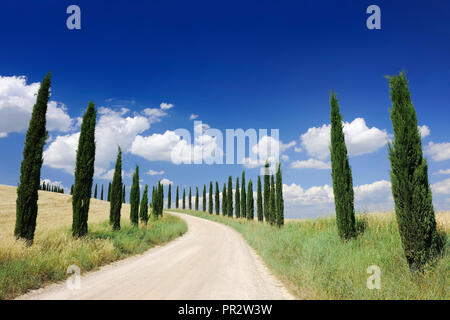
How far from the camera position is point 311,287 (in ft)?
18.1

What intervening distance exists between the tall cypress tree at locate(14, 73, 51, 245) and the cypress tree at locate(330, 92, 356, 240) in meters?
13.7

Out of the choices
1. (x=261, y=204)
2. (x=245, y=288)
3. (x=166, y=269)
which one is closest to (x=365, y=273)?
(x=245, y=288)

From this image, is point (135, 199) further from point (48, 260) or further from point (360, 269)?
point (360, 269)

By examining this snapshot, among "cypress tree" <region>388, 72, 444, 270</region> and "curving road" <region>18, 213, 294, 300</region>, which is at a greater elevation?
"cypress tree" <region>388, 72, 444, 270</region>

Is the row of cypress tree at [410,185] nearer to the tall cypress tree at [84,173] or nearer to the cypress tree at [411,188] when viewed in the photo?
the cypress tree at [411,188]

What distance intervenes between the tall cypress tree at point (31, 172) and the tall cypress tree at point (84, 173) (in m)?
2.00

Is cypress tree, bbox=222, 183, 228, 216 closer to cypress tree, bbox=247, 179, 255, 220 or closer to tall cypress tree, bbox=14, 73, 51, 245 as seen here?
cypress tree, bbox=247, 179, 255, 220

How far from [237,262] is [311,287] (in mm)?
4534

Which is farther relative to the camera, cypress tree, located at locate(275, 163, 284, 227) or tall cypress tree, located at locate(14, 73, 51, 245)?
cypress tree, located at locate(275, 163, 284, 227)

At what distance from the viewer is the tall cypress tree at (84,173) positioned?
510 inches

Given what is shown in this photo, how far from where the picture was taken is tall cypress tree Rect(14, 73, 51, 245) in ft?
35.0

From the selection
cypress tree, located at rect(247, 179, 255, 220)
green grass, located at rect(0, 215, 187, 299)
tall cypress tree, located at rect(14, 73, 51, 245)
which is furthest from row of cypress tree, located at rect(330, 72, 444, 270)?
cypress tree, located at rect(247, 179, 255, 220)

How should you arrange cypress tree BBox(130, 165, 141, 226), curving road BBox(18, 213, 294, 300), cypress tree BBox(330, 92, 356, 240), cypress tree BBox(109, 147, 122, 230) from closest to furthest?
curving road BBox(18, 213, 294, 300), cypress tree BBox(330, 92, 356, 240), cypress tree BBox(109, 147, 122, 230), cypress tree BBox(130, 165, 141, 226)
